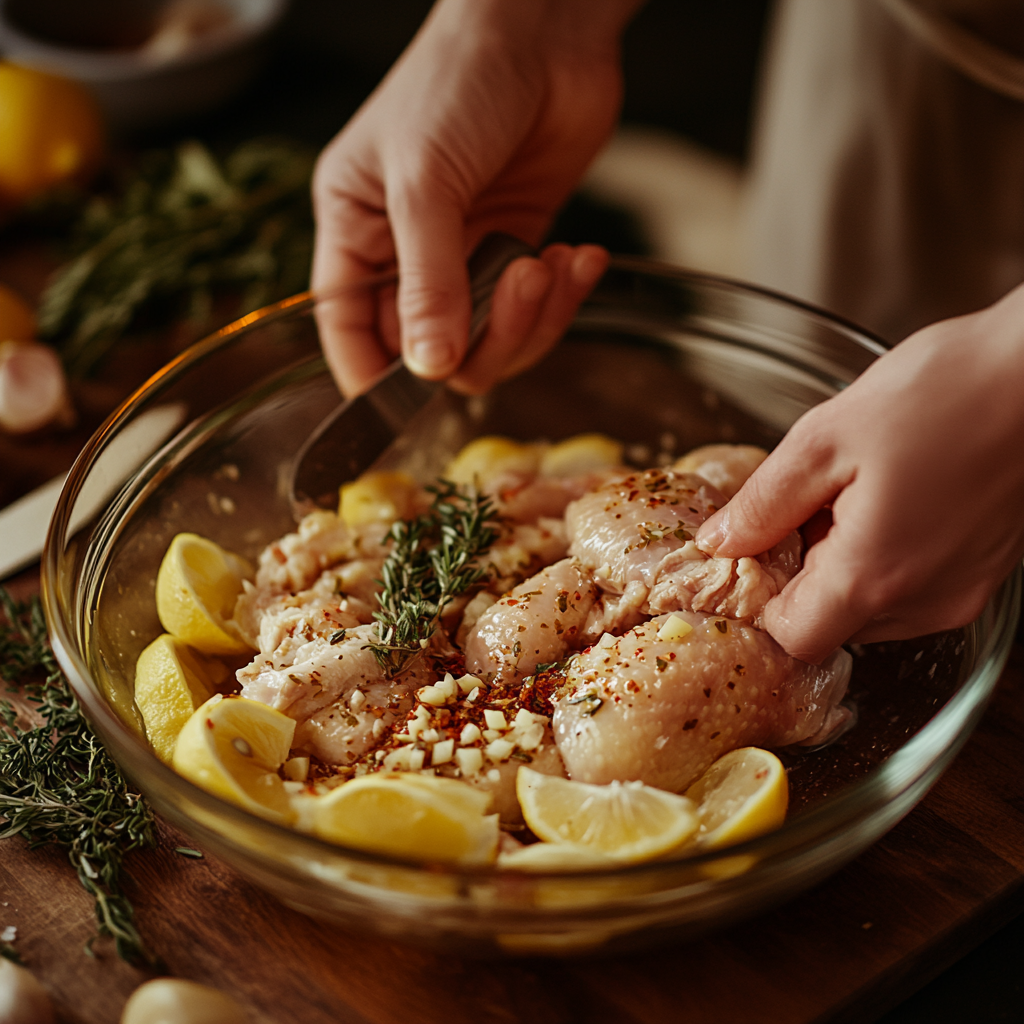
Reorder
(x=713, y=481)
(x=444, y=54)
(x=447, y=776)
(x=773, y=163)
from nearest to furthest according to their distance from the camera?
(x=447, y=776)
(x=713, y=481)
(x=444, y=54)
(x=773, y=163)

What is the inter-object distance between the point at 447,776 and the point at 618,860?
0.90 ft

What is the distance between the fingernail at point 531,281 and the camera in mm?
1939

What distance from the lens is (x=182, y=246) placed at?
9.27 feet

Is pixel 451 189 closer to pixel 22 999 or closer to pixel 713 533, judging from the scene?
pixel 713 533

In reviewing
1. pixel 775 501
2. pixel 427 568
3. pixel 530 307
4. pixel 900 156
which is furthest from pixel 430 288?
pixel 900 156

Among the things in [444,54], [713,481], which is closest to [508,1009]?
[713,481]

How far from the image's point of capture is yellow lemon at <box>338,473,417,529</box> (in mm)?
1876

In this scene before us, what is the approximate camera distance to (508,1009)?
128 centimetres

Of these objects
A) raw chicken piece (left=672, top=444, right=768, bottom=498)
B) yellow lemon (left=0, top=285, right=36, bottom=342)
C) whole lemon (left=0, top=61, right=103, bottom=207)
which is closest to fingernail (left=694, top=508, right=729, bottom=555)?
raw chicken piece (left=672, top=444, right=768, bottom=498)

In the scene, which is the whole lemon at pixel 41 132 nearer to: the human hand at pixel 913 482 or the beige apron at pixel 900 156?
the beige apron at pixel 900 156

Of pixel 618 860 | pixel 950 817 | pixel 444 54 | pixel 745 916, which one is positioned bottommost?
pixel 950 817

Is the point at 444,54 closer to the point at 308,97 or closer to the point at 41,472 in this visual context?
the point at 41,472

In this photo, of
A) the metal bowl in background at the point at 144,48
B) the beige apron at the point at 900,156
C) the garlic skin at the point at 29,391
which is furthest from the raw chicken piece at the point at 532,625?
the metal bowl in background at the point at 144,48

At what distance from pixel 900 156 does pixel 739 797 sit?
210 cm
